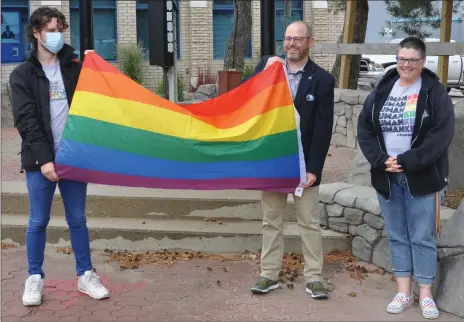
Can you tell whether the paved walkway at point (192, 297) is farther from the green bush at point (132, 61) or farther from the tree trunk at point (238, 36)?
the green bush at point (132, 61)

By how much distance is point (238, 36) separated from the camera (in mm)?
16438

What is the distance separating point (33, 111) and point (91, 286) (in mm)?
1371

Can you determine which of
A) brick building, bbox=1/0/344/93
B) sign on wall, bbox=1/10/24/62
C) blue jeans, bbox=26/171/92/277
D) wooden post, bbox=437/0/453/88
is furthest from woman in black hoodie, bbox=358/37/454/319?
sign on wall, bbox=1/10/24/62

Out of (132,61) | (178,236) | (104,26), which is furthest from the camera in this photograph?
(104,26)

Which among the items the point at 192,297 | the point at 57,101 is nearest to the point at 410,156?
the point at 192,297

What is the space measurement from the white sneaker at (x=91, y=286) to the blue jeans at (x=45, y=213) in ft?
0.31

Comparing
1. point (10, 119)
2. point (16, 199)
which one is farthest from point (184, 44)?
point (16, 199)

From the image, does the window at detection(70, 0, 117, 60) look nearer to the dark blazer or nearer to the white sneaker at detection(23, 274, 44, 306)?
the white sneaker at detection(23, 274, 44, 306)

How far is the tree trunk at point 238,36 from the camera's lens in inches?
629

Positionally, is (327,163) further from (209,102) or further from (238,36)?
(238,36)

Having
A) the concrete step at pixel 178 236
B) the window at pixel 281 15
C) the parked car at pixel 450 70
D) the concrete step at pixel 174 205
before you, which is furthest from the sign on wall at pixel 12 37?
the concrete step at pixel 178 236

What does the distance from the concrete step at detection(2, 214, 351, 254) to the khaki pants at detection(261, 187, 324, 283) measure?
94 cm

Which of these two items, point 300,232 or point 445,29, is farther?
point 445,29

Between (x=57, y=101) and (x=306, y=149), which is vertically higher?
(x=57, y=101)
